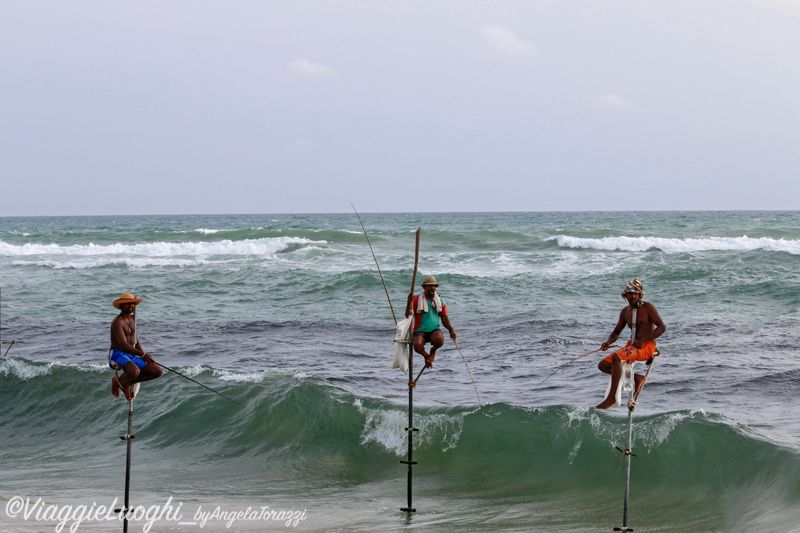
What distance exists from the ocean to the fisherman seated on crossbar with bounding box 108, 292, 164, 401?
1678 mm

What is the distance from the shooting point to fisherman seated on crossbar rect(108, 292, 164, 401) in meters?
6.18

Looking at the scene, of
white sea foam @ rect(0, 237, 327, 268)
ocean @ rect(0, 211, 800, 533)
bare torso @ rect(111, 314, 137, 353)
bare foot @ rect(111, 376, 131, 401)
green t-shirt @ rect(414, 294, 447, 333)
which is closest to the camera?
bare torso @ rect(111, 314, 137, 353)

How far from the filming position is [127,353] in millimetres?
6285

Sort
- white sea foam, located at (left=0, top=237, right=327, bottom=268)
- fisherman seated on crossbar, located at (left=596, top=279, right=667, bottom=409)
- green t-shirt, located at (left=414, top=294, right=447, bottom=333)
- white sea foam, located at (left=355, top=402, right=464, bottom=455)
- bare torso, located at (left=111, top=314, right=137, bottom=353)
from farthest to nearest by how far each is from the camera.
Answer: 1. white sea foam, located at (left=0, top=237, right=327, bottom=268)
2. white sea foam, located at (left=355, top=402, right=464, bottom=455)
3. green t-shirt, located at (left=414, top=294, right=447, bottom=333)
4. bare torso, located at (left=111, top=314, right=137, bottom=353)
5. fisherman seated on crossbar, located at (left=596, top=279, right=667, bottom=409)

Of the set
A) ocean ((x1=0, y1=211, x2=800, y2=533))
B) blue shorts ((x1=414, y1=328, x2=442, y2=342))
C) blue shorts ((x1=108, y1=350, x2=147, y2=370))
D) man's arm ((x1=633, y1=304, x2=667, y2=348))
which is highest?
man's arm ((x1=633, y1=304, x2=667, y2=348))

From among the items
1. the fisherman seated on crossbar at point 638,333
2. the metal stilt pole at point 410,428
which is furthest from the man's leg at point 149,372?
the fisherman seated on crossbar at point 638,333

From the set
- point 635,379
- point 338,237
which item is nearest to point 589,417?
point 635,379

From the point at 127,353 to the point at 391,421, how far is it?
4.51m

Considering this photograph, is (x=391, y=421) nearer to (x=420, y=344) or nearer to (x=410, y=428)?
(x=410, y=428)

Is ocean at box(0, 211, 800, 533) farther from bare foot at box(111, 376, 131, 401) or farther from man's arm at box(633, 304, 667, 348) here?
man's arm at box(633, 304, 667, 348)

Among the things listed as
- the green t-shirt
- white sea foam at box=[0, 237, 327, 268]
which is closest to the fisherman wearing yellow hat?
the green t-shirt

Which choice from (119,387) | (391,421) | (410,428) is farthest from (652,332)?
(391,421)

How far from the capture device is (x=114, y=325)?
6.22 m

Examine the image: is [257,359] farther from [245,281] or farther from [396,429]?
[245,281]
